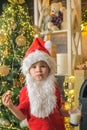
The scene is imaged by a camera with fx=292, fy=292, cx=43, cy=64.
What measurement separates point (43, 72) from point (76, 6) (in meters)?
1.59

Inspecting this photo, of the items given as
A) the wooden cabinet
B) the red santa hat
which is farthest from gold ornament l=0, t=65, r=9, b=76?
the wooden cabinet

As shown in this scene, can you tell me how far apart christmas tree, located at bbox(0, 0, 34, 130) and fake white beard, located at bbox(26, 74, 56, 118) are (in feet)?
2.68

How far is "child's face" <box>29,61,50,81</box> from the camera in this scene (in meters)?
2.08

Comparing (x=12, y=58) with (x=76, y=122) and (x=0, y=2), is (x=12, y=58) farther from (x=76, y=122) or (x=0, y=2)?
(x=0, y=2)

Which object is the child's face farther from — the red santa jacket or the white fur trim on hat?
the red santa jacket

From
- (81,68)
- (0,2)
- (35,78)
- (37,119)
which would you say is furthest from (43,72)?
(0,2)

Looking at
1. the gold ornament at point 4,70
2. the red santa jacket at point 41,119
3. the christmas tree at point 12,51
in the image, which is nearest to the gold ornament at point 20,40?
the christmas tree at point 12,51

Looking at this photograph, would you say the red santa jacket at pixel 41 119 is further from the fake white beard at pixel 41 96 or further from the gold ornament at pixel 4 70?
the gold ornament at pixel 4 70

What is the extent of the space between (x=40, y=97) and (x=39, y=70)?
20 cm

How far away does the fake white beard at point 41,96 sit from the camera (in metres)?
2.06

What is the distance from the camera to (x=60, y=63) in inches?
131

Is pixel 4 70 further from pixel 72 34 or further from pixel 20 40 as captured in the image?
pixel 72 34

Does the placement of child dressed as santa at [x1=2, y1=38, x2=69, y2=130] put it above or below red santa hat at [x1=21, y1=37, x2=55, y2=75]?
below

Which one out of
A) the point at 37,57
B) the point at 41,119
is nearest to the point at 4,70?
the point at 37,57
